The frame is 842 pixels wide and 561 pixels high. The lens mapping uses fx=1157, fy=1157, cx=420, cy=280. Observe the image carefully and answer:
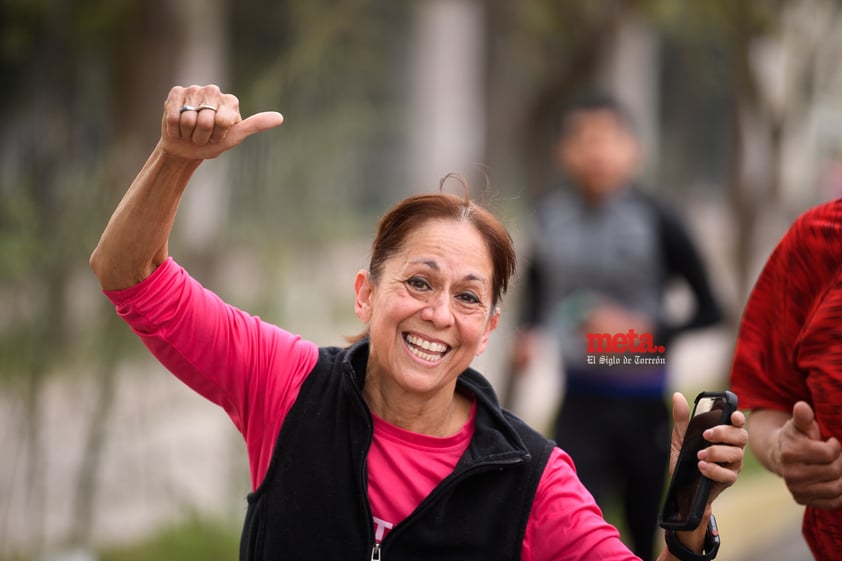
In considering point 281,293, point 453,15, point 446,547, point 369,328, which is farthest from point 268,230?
point 453,15

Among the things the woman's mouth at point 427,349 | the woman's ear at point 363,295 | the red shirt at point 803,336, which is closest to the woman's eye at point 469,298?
the woman's mouth at point 427,349

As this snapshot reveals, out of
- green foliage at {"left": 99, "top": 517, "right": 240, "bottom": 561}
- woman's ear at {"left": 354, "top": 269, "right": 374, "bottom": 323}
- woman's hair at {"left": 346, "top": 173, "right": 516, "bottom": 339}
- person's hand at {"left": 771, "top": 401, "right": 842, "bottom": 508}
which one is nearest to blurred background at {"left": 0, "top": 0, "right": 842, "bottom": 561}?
green foliage at {"left": 99, "top": 517, "right": 240, "bottom": 561}

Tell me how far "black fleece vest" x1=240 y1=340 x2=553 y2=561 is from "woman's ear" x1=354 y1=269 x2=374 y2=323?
0.23 m

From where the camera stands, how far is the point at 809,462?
2.66 meters

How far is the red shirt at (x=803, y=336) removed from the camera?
2.69 metres

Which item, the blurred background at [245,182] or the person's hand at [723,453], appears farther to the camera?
the blurred background at [245,182]

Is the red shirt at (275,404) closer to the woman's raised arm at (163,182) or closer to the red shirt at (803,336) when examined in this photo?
the woman's raised arm at (163,182)

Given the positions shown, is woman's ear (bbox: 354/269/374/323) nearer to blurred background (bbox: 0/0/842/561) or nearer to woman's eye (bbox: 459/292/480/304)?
woman's eye (bbox: 459/292/480/304)

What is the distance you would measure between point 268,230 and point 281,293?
35cm

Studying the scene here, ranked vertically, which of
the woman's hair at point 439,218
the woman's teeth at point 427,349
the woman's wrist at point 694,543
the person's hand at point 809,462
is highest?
the woman's hair at point 439,218

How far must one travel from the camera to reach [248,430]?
103 inches

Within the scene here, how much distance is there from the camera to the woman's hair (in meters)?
2.68

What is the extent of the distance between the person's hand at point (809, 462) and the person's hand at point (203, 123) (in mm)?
1356

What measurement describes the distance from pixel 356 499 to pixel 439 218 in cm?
67
